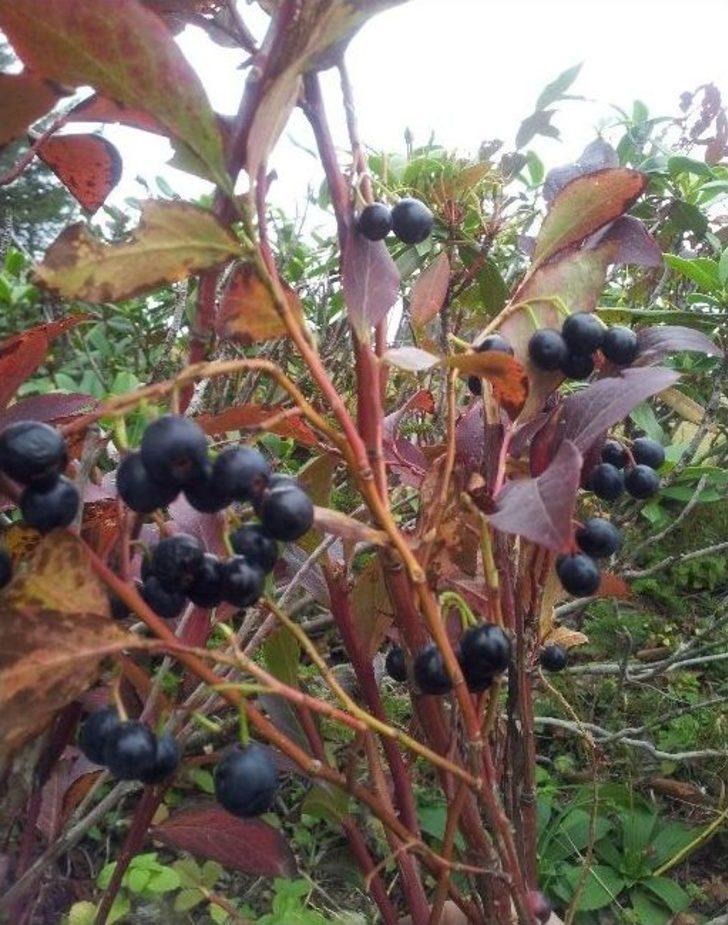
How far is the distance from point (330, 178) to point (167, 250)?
0.50 ft

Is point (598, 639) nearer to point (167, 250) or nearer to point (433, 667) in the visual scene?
point (433, 667)

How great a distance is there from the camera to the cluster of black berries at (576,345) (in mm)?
577

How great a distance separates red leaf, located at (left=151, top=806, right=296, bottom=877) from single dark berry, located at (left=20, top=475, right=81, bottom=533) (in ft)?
1.25

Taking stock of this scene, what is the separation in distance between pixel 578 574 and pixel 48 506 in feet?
1.10

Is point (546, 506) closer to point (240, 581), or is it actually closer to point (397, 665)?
point (240, 581)

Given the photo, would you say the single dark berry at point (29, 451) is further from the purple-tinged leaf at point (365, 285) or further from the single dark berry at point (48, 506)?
the purple-tinged leaf at point (365, 285)

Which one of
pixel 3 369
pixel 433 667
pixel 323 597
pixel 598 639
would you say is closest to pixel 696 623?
pixel 598 639

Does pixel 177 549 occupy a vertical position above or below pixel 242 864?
above

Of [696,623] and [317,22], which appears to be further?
[696,623]

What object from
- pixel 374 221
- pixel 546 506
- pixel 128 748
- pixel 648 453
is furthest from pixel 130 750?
pixel 648 453

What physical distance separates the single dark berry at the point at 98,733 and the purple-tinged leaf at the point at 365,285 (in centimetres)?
27

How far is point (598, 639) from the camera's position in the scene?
70.6 inches

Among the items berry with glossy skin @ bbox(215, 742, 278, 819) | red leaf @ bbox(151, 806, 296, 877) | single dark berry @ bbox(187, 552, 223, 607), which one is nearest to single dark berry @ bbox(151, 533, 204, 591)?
single dark berry @ bbox(187, 552, 223, 607)

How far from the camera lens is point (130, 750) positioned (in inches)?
17.5
